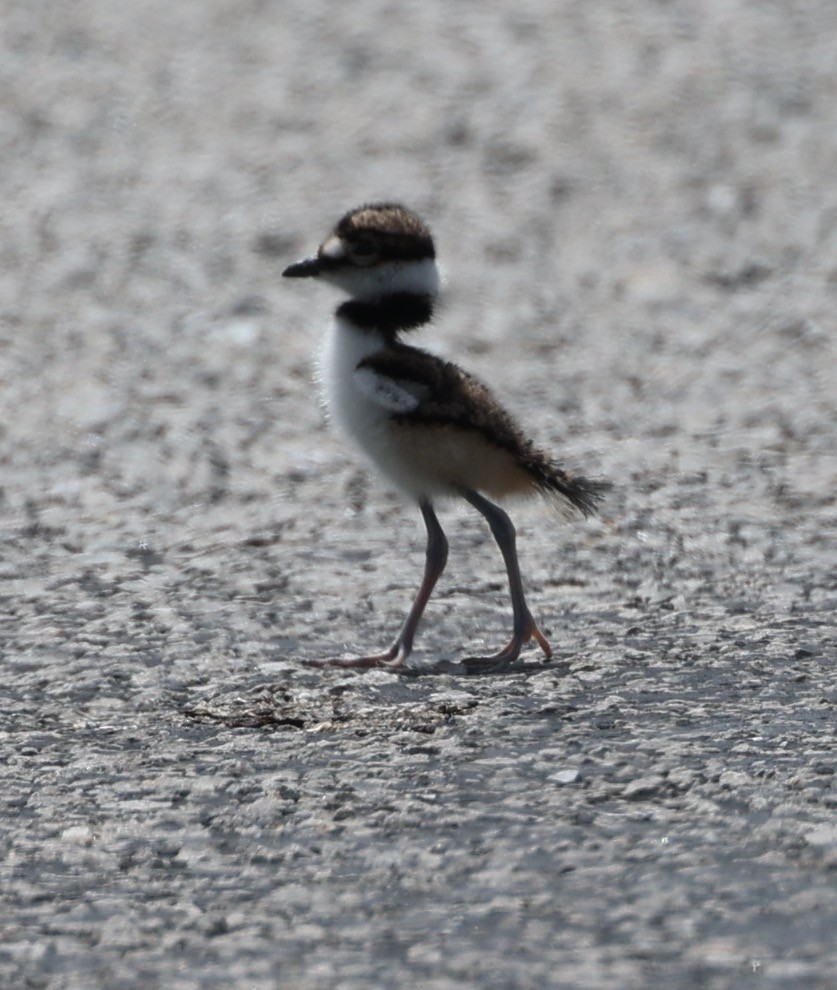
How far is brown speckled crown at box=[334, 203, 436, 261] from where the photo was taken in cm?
500

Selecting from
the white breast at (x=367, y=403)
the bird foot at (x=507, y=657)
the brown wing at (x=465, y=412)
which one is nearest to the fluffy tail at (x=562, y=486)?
the brown wing at (x=465, y=412)

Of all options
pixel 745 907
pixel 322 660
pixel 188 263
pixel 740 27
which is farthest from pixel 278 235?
pixel 745 907

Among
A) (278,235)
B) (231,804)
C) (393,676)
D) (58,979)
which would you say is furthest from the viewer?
(278,235)

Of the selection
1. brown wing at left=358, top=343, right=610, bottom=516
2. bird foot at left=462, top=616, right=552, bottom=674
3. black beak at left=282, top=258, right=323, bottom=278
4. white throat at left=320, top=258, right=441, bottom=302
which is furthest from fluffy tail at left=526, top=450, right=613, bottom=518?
black beak at left=282, top=258, right=323, bottom=278

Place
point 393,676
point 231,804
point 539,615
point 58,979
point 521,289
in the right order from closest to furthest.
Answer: point 58,979, point 231,804, point 393,676, point 539,615, point 521,289

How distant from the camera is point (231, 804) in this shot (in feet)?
12.6

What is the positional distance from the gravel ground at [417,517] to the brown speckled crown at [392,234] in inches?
40.0

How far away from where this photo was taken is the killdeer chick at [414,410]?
4742 millimetres

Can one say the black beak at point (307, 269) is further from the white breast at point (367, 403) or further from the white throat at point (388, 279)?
the white breast at point (367, 403)

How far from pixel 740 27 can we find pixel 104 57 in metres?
3.85

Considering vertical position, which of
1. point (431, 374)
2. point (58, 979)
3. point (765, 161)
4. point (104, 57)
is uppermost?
point (104, 57)

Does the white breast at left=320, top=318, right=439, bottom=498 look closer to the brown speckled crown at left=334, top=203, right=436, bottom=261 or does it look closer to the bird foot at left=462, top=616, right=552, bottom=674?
the brown speckled crown at left=334, top=203, right=436, bottom=261

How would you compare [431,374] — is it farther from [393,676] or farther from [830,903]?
[830,903]

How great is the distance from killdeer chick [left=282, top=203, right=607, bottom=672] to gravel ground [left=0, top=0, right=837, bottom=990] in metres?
0.26
